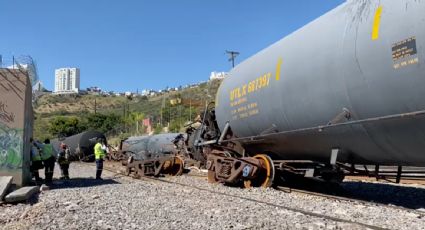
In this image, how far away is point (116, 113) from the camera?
4392 inches

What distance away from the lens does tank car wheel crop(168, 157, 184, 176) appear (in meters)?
18.6

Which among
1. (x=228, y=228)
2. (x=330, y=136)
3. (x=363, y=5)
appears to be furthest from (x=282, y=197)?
(x=363, y=5)

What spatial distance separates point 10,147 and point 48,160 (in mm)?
2564

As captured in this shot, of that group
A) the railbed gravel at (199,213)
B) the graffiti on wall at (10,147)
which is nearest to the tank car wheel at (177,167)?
the graffiti on wall at (10,147)

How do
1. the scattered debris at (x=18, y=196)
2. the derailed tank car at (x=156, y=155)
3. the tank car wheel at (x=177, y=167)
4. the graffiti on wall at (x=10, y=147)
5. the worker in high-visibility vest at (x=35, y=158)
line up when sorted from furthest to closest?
the tank car wheel at (x=177, y=167) → the derailed tank car at (x=156, y=155) → the worker in high-visibility vest at (x=35, y=158) → the graffiti on wall at (x=10, y=147) → the scattered debris at (x=18, y=196)

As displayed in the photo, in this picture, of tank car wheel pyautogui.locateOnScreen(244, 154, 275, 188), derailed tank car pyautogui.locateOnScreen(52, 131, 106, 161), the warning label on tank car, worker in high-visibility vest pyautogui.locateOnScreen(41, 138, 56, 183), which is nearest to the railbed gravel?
tank car wheel pyautogui.locateOnScreen(244, 154, 275, 188)

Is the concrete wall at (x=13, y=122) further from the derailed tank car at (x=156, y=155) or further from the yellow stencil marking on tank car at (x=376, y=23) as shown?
the yellow stencil marking on tank car at (x=376, y=23)

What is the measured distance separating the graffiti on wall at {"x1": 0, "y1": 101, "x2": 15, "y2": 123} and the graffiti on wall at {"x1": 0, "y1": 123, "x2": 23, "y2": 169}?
0.53 ft

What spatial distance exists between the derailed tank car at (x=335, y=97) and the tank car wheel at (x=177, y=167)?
642cm

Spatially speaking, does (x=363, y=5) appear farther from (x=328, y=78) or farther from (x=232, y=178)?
(x=232, y=178)

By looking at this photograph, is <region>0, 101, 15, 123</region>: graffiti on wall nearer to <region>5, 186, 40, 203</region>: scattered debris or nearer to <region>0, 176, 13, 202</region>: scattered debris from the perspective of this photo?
<region>0, 176, 13, 202</region>: scattered debris

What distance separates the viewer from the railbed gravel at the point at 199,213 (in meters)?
6.63

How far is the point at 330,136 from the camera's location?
834 centimetres

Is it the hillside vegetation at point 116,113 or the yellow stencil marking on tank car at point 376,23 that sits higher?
the hillside vegetation at point 116,113
